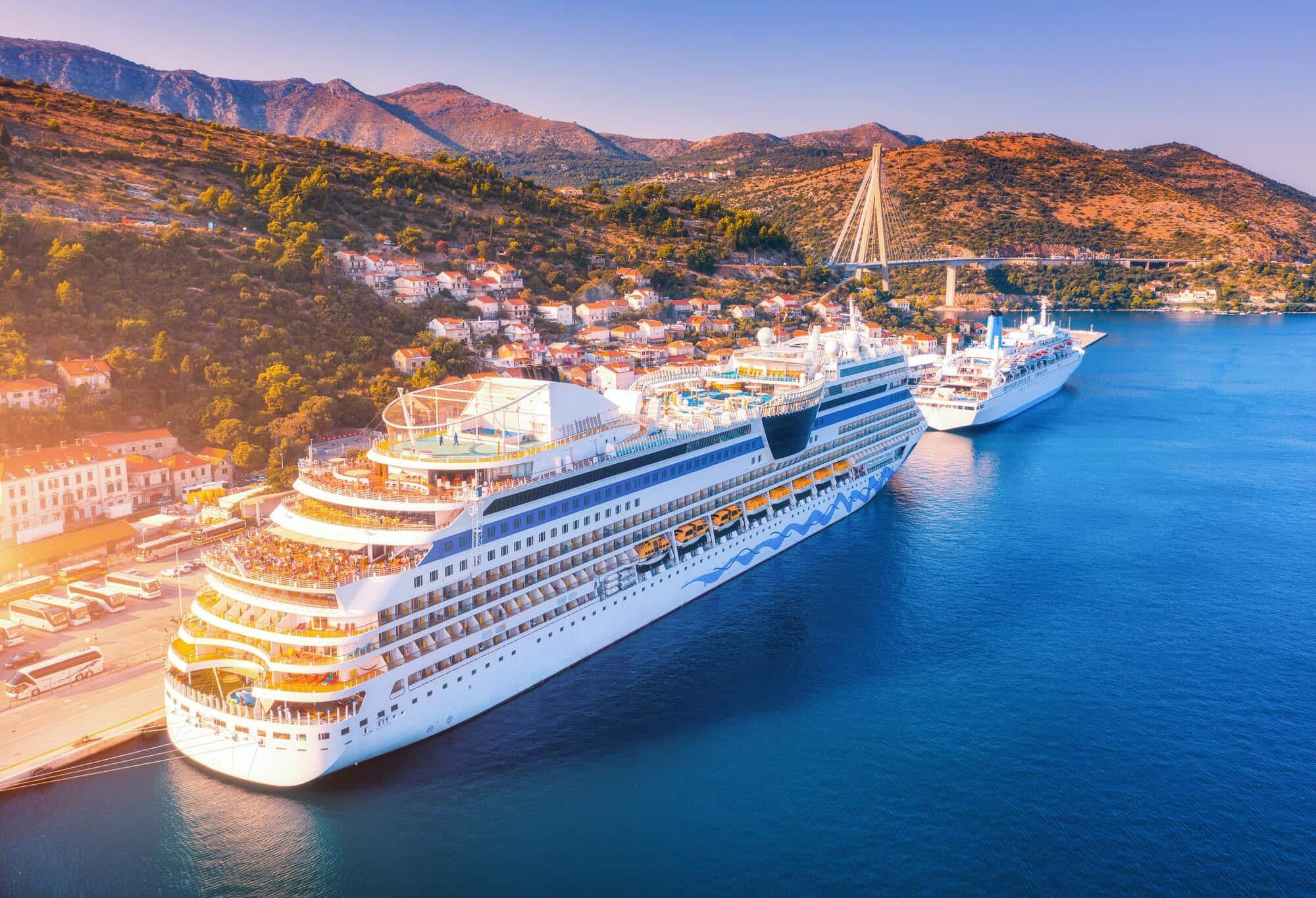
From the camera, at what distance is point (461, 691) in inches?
926

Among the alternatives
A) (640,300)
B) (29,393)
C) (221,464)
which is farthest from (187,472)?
(640,300)

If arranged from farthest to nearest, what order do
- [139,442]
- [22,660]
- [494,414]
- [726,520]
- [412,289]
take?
[412,289], [139,442], [726,520], [494,414], [22,660]

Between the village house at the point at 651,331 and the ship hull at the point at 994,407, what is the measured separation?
71.9 feet

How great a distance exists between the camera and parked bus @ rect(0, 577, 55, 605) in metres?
29.6

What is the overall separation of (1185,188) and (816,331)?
195 m

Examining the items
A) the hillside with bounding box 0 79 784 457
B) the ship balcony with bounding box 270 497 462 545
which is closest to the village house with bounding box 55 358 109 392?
the hillside with bounding box 0 79 784 457

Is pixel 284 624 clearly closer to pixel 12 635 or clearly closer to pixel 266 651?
pixel 266 651

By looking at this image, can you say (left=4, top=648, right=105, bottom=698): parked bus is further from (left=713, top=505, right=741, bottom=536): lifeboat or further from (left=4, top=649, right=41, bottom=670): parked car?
(left=713, top=505, right=741, bottom=536): lifeboat

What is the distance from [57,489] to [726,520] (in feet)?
89.0

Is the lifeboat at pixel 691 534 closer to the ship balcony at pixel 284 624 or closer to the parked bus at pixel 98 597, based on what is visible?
the ship balcony at pixel 284 624

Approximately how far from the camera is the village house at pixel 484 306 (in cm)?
6944

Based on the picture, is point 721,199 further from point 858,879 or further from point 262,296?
point 858,879

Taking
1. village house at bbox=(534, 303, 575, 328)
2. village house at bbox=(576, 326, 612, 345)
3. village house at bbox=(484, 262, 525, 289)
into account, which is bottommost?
village house at bbox=(576, 326, 612, 345)

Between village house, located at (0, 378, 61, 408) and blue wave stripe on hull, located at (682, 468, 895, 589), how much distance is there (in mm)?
33162
